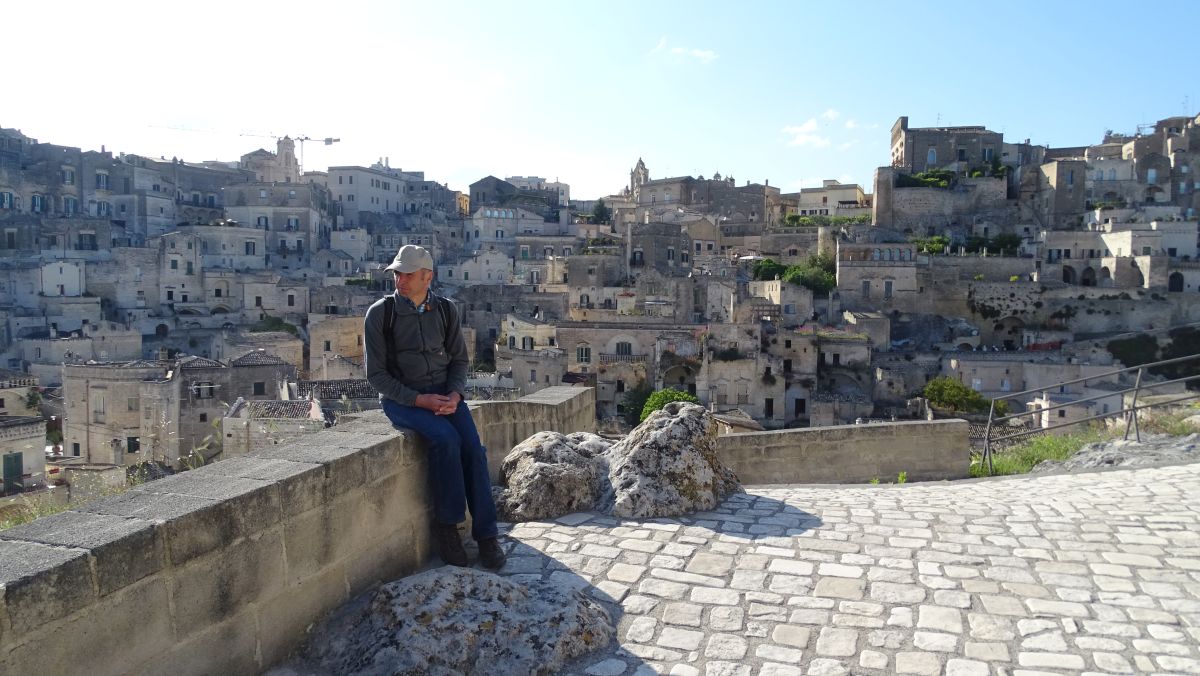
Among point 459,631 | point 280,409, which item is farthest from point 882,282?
point 459,631

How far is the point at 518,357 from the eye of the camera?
3778 centimetres

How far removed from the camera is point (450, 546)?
4.83 m

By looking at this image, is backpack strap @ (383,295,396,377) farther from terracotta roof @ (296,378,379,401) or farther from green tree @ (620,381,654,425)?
green tree @ (620,381,654,425)

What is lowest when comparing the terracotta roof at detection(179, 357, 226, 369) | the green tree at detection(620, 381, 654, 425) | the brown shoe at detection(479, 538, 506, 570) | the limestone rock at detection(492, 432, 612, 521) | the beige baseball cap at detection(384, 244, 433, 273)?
the green tree at detection(620, 381, 654, 425)

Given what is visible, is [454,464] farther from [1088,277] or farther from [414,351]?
[1088,277]

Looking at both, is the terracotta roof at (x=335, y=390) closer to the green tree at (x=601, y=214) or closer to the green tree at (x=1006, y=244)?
the green tree at (x=1006, y=244)

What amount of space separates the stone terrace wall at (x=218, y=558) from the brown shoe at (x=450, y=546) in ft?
0.49

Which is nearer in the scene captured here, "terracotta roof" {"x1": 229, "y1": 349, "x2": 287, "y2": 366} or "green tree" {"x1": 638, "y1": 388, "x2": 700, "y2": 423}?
"terracotta roof" {"x1": 229, "y1": 349, "x2": 287, "y2": 366}

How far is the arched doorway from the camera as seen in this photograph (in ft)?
168

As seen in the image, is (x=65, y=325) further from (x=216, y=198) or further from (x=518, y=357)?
(x=518, y=357)

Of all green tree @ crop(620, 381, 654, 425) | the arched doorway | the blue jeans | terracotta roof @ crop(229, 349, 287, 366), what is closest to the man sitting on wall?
the blue jeans

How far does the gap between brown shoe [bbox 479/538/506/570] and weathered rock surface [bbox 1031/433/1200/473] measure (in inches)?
244

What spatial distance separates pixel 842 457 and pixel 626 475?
432 centimetres

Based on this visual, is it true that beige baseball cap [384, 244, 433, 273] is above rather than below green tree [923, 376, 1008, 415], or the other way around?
above
